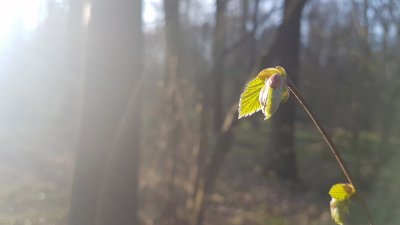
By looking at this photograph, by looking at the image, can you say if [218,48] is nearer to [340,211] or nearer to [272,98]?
[340,211]

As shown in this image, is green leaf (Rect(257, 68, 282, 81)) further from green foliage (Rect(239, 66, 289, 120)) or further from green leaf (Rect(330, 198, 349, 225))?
green leaf (Rect(330, 198, 349, 225))

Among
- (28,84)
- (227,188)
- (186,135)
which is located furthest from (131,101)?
(28,84)

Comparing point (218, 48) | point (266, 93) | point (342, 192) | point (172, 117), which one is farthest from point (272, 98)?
point (172, 117)

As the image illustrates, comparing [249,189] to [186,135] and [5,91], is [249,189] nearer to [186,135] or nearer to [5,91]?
[186,135]

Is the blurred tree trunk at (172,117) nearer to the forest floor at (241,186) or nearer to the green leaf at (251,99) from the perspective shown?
the forest floor at (241,186)

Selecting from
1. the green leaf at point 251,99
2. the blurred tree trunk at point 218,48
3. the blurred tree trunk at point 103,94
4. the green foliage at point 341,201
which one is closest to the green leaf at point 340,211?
the green foliage at point 341,201

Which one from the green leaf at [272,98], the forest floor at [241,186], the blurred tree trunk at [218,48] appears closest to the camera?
the green leaf at [272,98]
